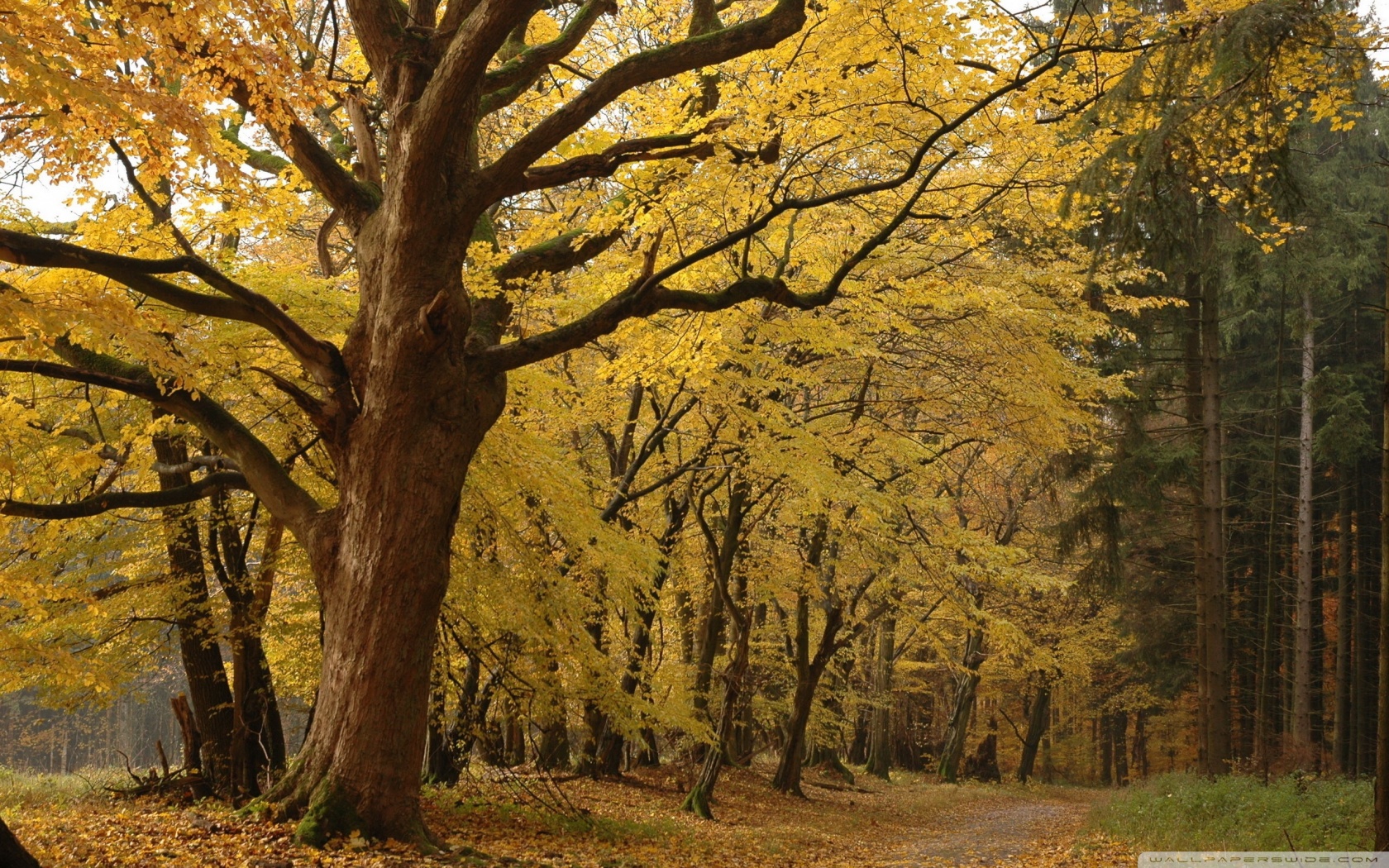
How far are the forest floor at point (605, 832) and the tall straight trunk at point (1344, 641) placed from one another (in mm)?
4786

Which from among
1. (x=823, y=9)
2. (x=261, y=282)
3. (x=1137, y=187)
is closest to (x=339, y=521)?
(x=261, y=282)

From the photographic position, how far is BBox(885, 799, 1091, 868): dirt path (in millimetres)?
9625

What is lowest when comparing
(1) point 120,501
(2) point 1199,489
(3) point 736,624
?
(3) point 736,624

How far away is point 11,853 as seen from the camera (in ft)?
11.8

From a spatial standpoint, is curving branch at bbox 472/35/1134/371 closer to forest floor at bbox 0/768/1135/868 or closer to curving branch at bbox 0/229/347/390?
curving branch at bbox 0/229/347/390

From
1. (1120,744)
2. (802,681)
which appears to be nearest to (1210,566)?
(802,681)

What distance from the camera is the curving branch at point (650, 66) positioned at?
629cm

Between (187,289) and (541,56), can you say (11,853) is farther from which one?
(541,56)

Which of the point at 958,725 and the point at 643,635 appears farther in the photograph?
the point at 958,725

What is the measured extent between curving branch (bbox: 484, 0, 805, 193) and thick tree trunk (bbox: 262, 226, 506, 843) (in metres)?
0.79

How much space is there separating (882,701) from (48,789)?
15.8 m

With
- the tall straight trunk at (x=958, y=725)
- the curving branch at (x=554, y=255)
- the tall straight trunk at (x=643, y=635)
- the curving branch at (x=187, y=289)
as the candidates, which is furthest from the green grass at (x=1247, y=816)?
the tall straight trunk at (x=958, y=725)

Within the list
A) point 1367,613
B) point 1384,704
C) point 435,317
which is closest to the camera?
point 1384,704

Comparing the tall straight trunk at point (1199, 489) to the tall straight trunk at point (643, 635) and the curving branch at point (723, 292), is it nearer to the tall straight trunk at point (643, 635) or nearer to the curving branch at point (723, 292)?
the tall straight trunk at point (643, 635)
